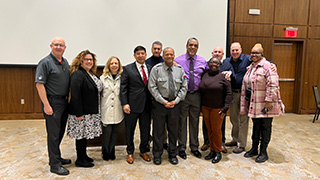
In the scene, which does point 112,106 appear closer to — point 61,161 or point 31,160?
point 61,161

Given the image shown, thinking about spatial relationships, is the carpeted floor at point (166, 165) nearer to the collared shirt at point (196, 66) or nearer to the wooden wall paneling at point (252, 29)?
the collared shirt at point (196, 66)

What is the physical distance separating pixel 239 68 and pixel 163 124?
A: 141 centimetres

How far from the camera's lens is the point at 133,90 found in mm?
2828

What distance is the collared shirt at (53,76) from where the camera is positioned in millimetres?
2375

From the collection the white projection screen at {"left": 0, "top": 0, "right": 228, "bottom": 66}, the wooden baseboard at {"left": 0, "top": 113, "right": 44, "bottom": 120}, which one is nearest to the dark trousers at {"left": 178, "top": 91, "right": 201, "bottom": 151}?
the white projection screen at {"left": 0, "top": 0, "right": 228, "bottom": 66}

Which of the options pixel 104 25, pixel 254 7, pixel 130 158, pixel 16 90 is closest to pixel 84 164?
pixel 130 158

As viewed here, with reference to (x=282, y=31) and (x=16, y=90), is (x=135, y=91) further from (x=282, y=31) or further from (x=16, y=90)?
(x=282, y=31)

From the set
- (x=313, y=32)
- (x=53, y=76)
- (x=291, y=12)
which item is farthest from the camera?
(x=313, y=32)

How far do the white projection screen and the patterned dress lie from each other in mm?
2618

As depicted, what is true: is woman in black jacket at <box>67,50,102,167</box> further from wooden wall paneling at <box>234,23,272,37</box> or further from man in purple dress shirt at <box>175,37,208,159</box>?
wooden wall paneling at <box>234,23,272,37</box>

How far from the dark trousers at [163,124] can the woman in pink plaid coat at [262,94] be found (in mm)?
1001

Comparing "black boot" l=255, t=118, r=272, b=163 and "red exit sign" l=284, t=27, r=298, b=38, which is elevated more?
"red exit sign" l=284, t=27, r=298, b=38

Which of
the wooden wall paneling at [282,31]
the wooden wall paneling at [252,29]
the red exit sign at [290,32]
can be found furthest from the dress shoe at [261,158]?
the red exit sign at [290,32]

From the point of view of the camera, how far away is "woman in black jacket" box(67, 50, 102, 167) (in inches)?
99.7
